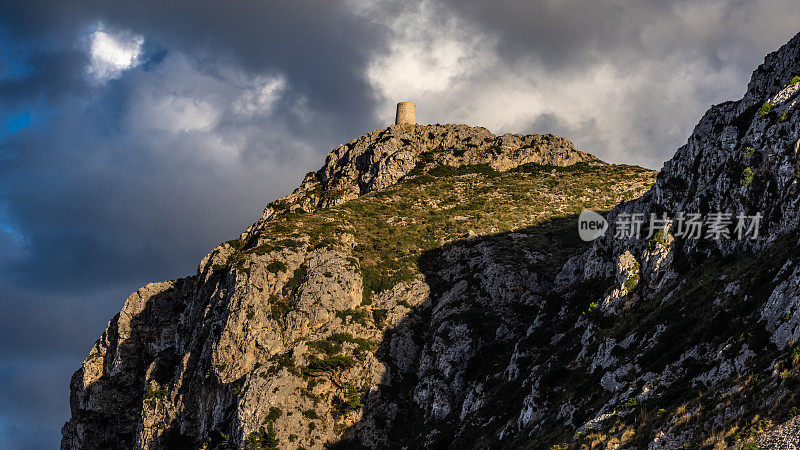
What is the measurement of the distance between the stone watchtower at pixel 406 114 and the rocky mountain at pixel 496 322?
3411cm

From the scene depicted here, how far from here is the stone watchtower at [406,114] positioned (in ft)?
447

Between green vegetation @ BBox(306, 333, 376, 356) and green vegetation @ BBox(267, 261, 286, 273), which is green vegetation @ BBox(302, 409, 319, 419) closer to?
green vegetation @ BBox(306, 333, 376, 356)

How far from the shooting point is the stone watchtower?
13625 cm

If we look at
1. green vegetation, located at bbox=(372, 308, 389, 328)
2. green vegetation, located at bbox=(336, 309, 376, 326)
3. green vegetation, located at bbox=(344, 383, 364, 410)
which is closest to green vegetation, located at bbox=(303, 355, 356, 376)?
green vegetation, located at bbox=(344, 383, 364, 410)

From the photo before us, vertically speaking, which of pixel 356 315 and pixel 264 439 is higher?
pixel 356 315

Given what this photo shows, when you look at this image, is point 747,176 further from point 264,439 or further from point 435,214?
point 435,214

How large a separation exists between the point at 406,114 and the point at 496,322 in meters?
83.6

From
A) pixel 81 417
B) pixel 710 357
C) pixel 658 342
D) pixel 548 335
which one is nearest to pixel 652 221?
pixel 548 335

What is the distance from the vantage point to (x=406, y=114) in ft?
448

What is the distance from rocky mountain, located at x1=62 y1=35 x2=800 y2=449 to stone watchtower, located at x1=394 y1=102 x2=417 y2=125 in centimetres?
3411

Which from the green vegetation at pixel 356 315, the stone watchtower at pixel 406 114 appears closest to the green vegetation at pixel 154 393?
the green vegetation at pixel 356 315

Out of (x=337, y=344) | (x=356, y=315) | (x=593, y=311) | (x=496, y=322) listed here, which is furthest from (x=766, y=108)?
→ (x=337, y=344)

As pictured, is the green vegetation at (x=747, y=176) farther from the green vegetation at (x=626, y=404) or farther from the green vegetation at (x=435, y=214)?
the green vegetation at (x=435, y=214)

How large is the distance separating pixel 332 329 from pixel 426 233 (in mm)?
25737
